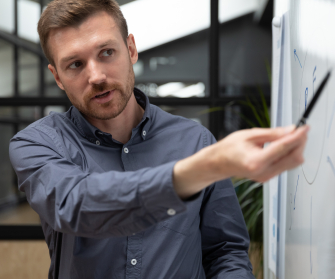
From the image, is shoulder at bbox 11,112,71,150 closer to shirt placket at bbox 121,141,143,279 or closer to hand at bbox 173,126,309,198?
shirt placket at bbox 121,141,143,279

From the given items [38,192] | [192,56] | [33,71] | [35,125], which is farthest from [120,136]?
[33,71]

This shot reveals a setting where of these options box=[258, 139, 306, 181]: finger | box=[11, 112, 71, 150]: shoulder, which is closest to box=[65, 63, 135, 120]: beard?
box=[11, 112, 71, 150]: shoulder

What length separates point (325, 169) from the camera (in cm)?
76

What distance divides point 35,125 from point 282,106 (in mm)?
819

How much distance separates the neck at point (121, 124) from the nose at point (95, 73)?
0.18 metres

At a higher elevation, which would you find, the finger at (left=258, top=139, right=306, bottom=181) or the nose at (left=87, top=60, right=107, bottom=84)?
the nose at (left=87, top=60, right=107, bottom=84)

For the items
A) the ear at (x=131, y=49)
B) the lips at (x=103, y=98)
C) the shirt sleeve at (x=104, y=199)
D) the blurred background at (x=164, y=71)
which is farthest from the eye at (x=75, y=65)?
the blurred background at (x=164, y=71)

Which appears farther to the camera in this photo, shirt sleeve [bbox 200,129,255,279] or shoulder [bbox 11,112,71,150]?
shirt sleeve [bbox 200,129,255,279]

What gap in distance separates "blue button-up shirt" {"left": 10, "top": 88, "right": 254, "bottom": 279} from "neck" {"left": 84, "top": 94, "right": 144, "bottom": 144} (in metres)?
0.06

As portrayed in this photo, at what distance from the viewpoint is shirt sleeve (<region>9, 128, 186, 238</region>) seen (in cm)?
61

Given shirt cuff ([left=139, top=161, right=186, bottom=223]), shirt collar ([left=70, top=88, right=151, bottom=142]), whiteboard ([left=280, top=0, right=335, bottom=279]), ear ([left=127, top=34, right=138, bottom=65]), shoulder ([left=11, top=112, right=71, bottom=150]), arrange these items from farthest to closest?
ear ([left=127, top=34, right=138, bottom=65])
shirt collar ([left=70, top=88, right=151, bottom=142])
shoulder ([left=11, top=112, right=71, bottom=150])
whiteboard ([left=280, top=0, right=335, bottom=279])
shirt cuff ([left=139, top=161, right=186, bottom=223])

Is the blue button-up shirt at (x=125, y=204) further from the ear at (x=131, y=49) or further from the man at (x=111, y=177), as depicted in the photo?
the ear at (x=131, y=49)

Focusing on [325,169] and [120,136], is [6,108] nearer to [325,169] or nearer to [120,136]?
[120,136]

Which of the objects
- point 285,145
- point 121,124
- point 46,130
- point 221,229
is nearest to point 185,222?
point 221,229
